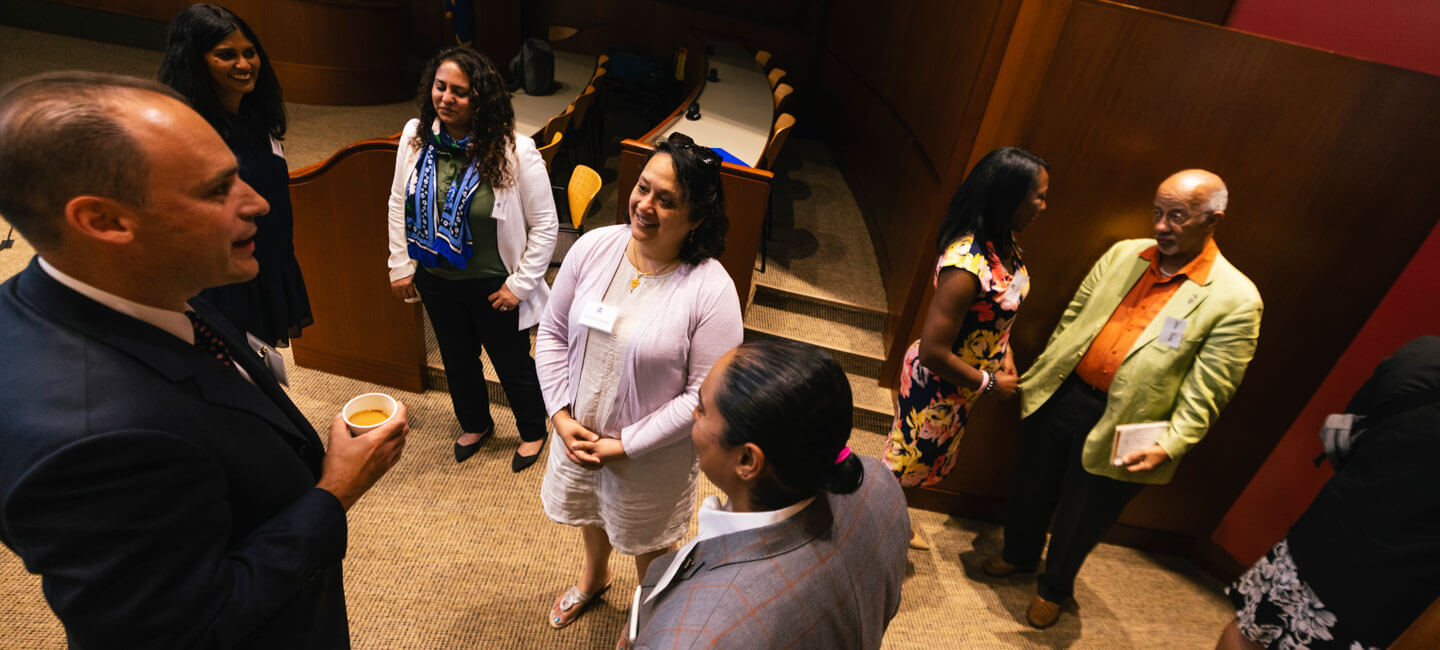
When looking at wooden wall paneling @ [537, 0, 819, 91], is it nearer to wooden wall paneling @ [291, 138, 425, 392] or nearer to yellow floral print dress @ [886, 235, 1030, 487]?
wooden wall paneling @ [291, 138, 425, 392]

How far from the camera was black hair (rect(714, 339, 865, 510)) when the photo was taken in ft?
2.81

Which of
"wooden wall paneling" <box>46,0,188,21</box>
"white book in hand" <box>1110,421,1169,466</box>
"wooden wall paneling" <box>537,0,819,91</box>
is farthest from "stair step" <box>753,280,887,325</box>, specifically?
"wooden wall paneling" <box>46,0,188,21</box>

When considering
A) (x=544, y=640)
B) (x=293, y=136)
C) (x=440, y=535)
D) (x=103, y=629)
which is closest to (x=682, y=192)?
(x=103, y=629)

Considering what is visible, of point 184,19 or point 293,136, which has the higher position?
point 184,19

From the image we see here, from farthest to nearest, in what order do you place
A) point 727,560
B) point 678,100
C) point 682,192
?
point 678,100 → point 682,192 → point 727,560

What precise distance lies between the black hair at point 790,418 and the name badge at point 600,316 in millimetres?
623

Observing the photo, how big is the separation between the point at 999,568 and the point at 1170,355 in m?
1.15

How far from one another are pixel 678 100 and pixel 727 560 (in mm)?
6676

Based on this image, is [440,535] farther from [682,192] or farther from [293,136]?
[293,136]

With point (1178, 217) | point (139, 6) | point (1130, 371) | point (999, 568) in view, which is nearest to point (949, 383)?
point (1130, 371)

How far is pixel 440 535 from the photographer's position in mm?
2373

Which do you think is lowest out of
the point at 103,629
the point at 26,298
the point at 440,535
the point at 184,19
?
the point at 440,535

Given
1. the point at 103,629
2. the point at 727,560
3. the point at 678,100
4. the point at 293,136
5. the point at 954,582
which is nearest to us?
the point at 103,629

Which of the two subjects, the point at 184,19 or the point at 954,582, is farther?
the point at 954,582
